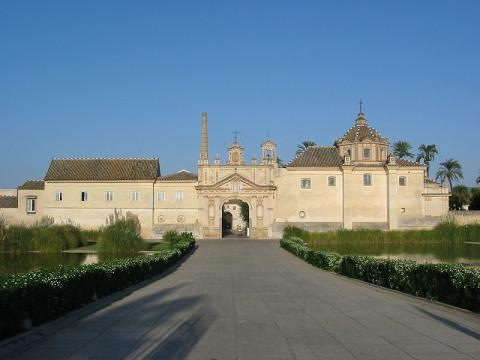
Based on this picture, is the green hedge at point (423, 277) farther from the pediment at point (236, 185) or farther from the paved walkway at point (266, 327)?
→ the pediment at point (236, 185)

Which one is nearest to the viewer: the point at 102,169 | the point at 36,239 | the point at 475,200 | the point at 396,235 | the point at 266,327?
the point at 266,327

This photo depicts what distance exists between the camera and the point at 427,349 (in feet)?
30.1

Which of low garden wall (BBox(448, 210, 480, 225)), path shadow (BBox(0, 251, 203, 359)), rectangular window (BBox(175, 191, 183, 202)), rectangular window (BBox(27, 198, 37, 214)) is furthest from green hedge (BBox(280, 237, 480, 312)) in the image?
rectangular window (BBox(27, 198, 37, 214))

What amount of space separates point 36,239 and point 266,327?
3679 centimetres

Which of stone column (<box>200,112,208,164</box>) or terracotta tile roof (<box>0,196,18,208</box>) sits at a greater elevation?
stone column (<box>200,112,208,164</box>)

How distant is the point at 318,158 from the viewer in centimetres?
6025

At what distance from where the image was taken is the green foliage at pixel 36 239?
43844 millimetres

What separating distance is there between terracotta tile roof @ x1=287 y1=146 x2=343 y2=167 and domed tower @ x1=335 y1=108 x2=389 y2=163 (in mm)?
945

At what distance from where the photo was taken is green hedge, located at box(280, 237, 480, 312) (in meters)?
13.7

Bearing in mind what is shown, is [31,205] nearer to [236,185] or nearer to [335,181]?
[236,185]

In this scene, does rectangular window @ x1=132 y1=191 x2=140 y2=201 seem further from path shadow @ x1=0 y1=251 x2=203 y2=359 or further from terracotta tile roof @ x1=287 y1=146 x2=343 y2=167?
path shadow @ x1=0 y1=251 x2=203 y2=359

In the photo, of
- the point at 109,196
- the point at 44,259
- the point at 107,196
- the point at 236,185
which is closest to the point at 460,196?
the point at 236,185

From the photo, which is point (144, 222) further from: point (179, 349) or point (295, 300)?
point (179, 349)

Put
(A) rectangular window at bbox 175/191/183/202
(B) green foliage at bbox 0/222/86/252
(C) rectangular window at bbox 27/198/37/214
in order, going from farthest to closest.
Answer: (C) rectangular window at bbox 27/198/37/214 → (A) rectangular window at bbox 175/191/183/202 → (B) green foliage at bbox 0/222/86/252
